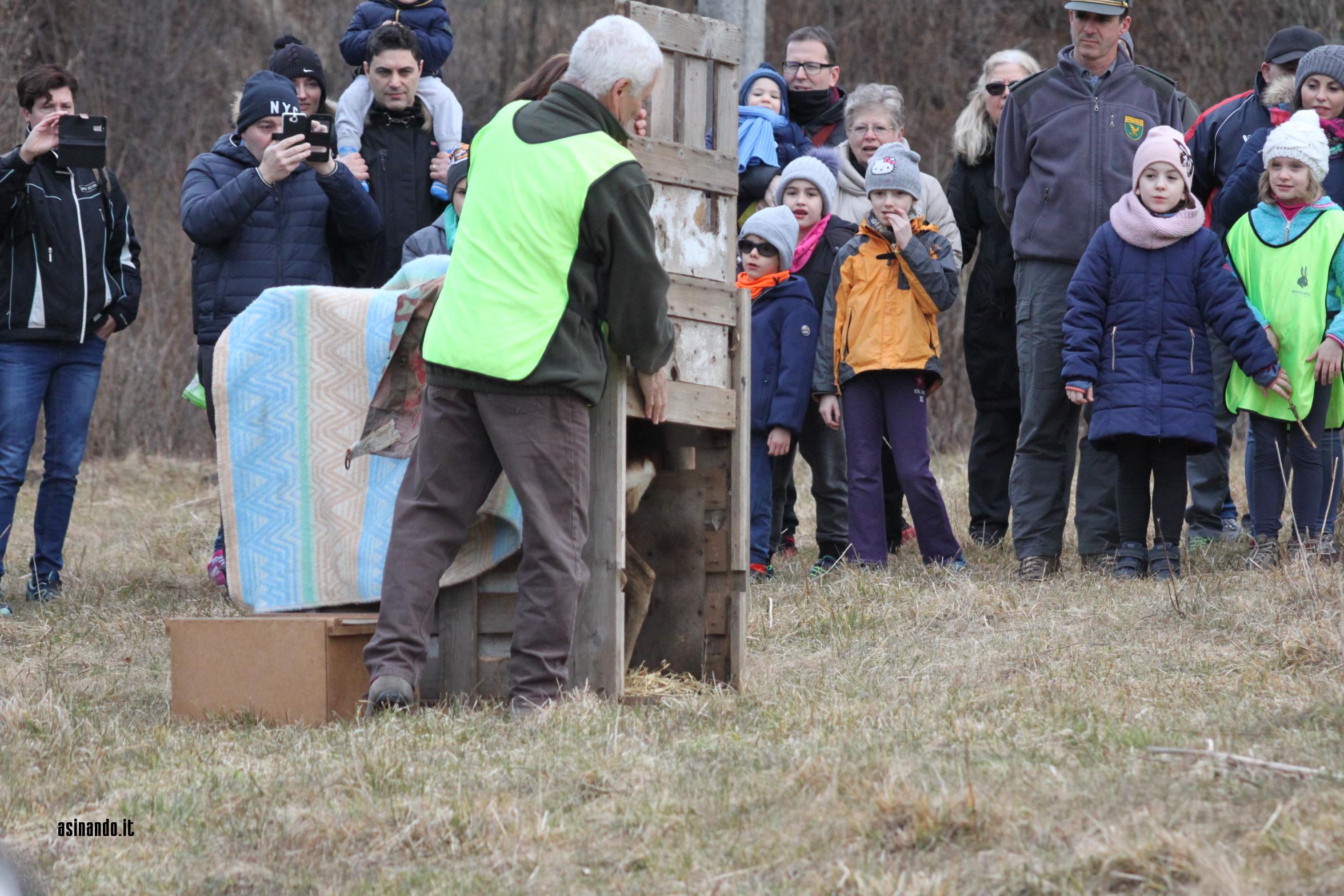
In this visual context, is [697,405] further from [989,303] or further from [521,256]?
[989,303]

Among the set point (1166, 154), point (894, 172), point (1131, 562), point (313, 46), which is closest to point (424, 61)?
point (894, 172)

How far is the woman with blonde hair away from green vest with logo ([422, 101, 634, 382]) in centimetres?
363

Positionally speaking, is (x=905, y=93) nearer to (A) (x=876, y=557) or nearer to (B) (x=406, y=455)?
(A) (x=876, y=557)

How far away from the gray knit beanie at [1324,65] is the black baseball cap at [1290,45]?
0.52 metres

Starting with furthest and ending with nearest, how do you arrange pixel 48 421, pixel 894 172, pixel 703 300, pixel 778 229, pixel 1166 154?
1. pixel 778 229
2. pixel 48 421
3. pixel 894 172
4. pixel 1166 154
5. pixel 703 300

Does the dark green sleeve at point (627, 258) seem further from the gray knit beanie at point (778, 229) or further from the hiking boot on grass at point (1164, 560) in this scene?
the hiking boot on grass at point (1164, 560)

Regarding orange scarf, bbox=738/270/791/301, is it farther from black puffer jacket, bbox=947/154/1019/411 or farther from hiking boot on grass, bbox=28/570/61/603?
hiking boot on grass, bbox=28/570/61/603

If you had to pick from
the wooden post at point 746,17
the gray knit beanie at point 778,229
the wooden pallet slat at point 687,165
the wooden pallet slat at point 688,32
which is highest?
the wooden post at point 746,17

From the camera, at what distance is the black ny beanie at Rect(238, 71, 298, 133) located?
720cm

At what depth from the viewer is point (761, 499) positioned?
7.80 m

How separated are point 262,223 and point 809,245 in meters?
2.56

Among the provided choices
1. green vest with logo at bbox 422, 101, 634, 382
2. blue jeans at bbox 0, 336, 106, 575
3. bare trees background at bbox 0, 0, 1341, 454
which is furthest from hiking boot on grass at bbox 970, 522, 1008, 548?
bare trees background at bbox 0, 0, 1341, 454

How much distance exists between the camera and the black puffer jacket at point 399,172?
25.6 ft

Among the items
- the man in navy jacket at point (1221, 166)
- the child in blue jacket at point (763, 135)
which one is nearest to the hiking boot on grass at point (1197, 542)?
the man in navy jacket at point (1221, 166)
